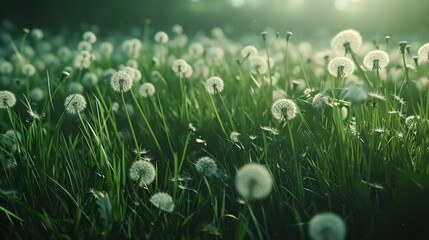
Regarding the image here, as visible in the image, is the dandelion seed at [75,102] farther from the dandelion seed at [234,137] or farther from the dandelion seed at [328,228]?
the dandelion seed at [328,228]

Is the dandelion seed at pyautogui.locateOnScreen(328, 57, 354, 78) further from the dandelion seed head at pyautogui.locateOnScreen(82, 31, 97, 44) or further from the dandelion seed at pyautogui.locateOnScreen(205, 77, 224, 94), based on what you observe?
the dandelion seed head at pyautogui.locateOnScreen(82, 31, 97, 44)

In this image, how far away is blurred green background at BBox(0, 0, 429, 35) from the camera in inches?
354

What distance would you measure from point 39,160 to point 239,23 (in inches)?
361

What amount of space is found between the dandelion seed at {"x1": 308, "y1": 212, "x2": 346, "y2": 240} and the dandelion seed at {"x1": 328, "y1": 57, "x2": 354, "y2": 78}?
2.52 feet

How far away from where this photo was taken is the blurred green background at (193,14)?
8.98m

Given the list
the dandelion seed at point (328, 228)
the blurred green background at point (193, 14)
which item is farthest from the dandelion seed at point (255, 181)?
the blurred green background at point (193, 14)

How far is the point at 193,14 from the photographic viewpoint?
10445 millimetres

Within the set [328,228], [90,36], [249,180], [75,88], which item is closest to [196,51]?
[90,36]

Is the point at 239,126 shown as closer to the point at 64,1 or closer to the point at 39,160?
the point at 39,160

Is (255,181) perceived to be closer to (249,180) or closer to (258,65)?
(249,180)

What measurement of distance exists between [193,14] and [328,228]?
9.91 metres

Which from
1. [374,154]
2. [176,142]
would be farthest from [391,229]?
[176,142]

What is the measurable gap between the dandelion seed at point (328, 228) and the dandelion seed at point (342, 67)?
0.77 meters

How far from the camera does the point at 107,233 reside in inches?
46.9
